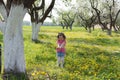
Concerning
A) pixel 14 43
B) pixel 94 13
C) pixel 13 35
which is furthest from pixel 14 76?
pixel 94 13

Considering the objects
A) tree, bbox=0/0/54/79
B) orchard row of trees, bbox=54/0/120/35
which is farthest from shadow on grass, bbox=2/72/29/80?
orchard row of trees, bbox=54/0/120/35

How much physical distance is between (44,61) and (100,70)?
12.1ft

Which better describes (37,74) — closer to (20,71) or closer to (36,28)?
(20,71)

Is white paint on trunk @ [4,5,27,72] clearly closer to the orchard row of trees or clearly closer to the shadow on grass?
the shadow on grass

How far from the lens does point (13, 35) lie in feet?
39.1

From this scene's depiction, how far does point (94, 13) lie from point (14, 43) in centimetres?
6681

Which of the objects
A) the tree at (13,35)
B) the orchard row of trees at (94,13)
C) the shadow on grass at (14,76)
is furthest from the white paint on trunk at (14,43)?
the orchard row of trees at (94,13)

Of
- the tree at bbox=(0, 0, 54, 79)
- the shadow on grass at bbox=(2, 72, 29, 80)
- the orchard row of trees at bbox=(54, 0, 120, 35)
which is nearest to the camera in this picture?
the shadow on grass at bbox=(2, 72, 29, 80)

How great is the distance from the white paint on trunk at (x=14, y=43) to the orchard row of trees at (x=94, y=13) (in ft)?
63.6

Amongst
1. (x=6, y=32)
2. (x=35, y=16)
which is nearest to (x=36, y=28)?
(x=35, y=16)

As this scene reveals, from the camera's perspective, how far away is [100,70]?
13555mm

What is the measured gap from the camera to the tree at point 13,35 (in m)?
11.7

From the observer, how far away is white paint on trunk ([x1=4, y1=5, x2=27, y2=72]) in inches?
460

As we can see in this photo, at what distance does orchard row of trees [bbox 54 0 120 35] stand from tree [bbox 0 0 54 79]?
63.4 ft
